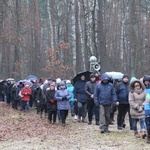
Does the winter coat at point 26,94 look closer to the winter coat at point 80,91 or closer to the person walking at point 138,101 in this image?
the winter coat at point 80,91

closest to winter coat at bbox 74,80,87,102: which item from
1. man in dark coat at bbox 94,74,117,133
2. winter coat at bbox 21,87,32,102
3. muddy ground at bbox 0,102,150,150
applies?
muddy ground at bbox 0,102,150,150

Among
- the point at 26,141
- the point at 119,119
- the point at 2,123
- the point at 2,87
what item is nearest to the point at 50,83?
the point at 2,123

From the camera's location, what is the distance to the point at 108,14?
5519 centimetres

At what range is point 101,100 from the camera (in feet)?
44.0

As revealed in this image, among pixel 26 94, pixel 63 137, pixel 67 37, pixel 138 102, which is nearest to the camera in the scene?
pixel 138 102

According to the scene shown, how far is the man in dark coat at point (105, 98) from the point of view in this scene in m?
13.4

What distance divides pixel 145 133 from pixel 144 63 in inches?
1163

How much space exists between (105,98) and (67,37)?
Result: 3197 centimetres

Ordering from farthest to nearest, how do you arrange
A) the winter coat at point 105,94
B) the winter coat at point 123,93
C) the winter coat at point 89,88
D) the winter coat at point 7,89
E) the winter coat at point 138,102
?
the winter coat at point 7,89 → the winter coat at point 89,88 → the winter coat at point 123,93 → the winter coat at point 105,94 → the winter coat at point 138,102

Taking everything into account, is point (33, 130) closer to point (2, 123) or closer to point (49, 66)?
point (2, 123)

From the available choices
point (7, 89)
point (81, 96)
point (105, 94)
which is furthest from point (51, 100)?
point (7, 89)

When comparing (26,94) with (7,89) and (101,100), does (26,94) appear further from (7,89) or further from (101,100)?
(101,100)

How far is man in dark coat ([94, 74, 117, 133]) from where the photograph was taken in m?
13.4

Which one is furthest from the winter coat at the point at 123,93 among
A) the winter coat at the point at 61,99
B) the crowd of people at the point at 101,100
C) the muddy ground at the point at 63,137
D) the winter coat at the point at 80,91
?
the winter coat at the point at 80,91
